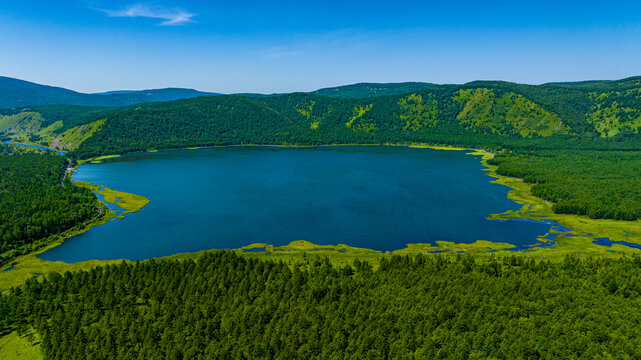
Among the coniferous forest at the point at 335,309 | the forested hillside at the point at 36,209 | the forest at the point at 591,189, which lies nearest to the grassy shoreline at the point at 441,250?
the forest at the point at 591,189

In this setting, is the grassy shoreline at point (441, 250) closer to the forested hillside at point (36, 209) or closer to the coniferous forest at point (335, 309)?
the coniferous forest at point (335, 309)

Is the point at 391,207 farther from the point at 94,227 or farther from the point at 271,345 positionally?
the point at 94,227

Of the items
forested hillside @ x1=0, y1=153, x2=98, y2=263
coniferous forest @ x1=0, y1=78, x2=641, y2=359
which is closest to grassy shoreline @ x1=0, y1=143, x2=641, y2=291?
coniferous forest @ x1=0, y1=78, x2=641, y2=359

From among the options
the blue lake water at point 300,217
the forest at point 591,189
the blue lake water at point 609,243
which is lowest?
the blue lake water at point 609,243

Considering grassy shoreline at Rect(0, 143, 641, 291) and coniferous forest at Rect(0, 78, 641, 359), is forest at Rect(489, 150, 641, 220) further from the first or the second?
coniferous forest at Rect(0, 78, 641, 359)

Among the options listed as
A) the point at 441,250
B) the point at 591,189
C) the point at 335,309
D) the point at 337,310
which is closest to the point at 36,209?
the point at 335,309

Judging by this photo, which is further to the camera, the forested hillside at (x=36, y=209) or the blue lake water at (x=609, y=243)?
the forested hillside at (x=36, y=209)
